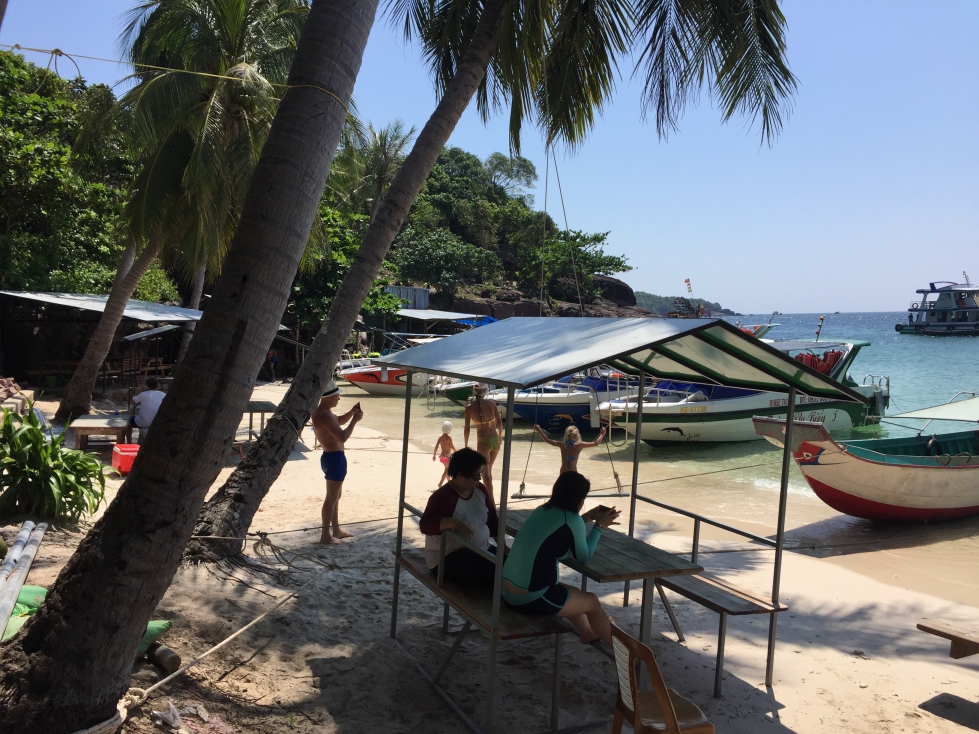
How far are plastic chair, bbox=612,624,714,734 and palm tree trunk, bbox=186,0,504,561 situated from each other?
370 centimetres

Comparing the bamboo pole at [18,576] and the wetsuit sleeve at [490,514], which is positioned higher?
the wetsuit sleeve at [490,514]

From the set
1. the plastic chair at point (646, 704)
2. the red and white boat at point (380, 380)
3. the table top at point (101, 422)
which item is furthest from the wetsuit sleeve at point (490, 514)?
the red and white boat at point (380, 380)

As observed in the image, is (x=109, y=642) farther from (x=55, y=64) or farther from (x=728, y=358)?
(x=55, y=64)

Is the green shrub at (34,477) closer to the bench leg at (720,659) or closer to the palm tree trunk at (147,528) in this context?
the palm tree trunk at (147,528)

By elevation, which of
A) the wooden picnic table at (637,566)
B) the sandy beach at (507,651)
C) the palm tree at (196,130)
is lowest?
the sandy beach at (507,651)

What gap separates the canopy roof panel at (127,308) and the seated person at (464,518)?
13176 millimetres

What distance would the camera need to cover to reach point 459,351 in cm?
493

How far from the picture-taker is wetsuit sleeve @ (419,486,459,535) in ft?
15.1

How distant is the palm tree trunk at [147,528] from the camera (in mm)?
3102

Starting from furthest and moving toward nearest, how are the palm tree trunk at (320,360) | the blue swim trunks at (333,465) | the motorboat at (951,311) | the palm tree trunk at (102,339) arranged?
the motorboat at (951,311) < the palm tree trunk at (102,339) < the blue swim trunks at (333,465) < the palm tree trunk at (320,360)

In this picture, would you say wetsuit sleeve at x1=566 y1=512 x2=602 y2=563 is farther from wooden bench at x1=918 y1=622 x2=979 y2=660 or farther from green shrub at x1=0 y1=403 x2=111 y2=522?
green shrub at x1=0 y1=403 x2=111 y2=522

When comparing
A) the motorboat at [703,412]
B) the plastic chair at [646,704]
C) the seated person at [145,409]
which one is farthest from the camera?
the motorboat at [703,412]

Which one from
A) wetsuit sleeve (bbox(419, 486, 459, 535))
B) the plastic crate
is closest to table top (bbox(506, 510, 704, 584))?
wetsuit sleeve (bbox(419, 486, 459, 535))

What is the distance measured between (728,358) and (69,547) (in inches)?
Answer: 209
